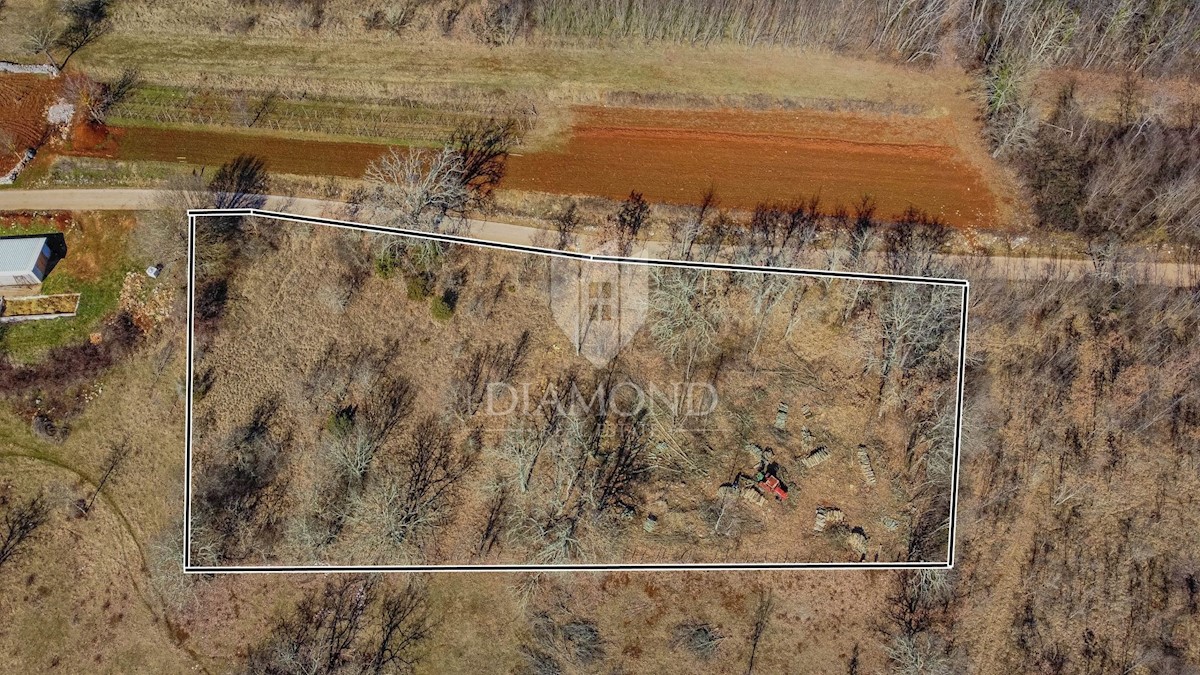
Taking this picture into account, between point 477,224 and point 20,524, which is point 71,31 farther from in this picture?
point 20,524

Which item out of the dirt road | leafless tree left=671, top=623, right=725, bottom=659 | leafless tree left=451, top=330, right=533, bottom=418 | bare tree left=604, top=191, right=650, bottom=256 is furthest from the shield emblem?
leafless tree left=671, top=623, right=725, bottom=659

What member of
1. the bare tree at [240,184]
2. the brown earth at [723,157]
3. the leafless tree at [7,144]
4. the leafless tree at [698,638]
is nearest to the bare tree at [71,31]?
the leafless tree at [7,144]

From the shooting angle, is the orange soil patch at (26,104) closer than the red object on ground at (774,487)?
No

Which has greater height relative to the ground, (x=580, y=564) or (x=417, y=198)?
(x=417, y=198)

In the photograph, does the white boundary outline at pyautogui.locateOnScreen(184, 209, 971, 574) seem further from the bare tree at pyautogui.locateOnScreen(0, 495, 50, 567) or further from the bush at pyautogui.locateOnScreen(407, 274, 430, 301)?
the bare tree at pyautogui.locateOnScreen(0, 495, 50, 567)

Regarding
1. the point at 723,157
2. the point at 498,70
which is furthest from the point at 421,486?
the point at 723,157

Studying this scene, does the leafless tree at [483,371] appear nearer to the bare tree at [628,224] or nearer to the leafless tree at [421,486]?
Result: the leafless tree at [421,486]

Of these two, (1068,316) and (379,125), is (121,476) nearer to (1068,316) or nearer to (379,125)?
(379,125)
